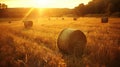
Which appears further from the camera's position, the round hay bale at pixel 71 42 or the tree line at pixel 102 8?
the tree line at pixel 102 8

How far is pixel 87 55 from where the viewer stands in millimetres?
8055

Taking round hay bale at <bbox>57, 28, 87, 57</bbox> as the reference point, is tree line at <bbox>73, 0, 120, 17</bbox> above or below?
above

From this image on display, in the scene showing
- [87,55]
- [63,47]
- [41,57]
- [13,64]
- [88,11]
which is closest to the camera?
[13,64]

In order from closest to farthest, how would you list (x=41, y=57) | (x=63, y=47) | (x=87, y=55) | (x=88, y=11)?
(x=41, y=57)
(x=87, y=55)
(x=63, y=47)
(x=88, y=11)

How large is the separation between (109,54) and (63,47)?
2.12 meters

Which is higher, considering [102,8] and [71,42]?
[102,8]

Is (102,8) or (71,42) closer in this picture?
(71,42)

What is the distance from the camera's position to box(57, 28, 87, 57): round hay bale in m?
8.38

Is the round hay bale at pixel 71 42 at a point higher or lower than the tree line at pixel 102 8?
lower

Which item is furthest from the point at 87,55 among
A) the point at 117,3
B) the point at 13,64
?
the point at 117,3

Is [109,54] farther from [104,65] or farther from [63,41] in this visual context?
[63,41]

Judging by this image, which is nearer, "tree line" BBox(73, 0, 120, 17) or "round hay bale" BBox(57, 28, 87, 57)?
"round hay bale" BBox(57, 28, 87, 57)

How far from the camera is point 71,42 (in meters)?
8.42

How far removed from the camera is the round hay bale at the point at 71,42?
27.5 ft
